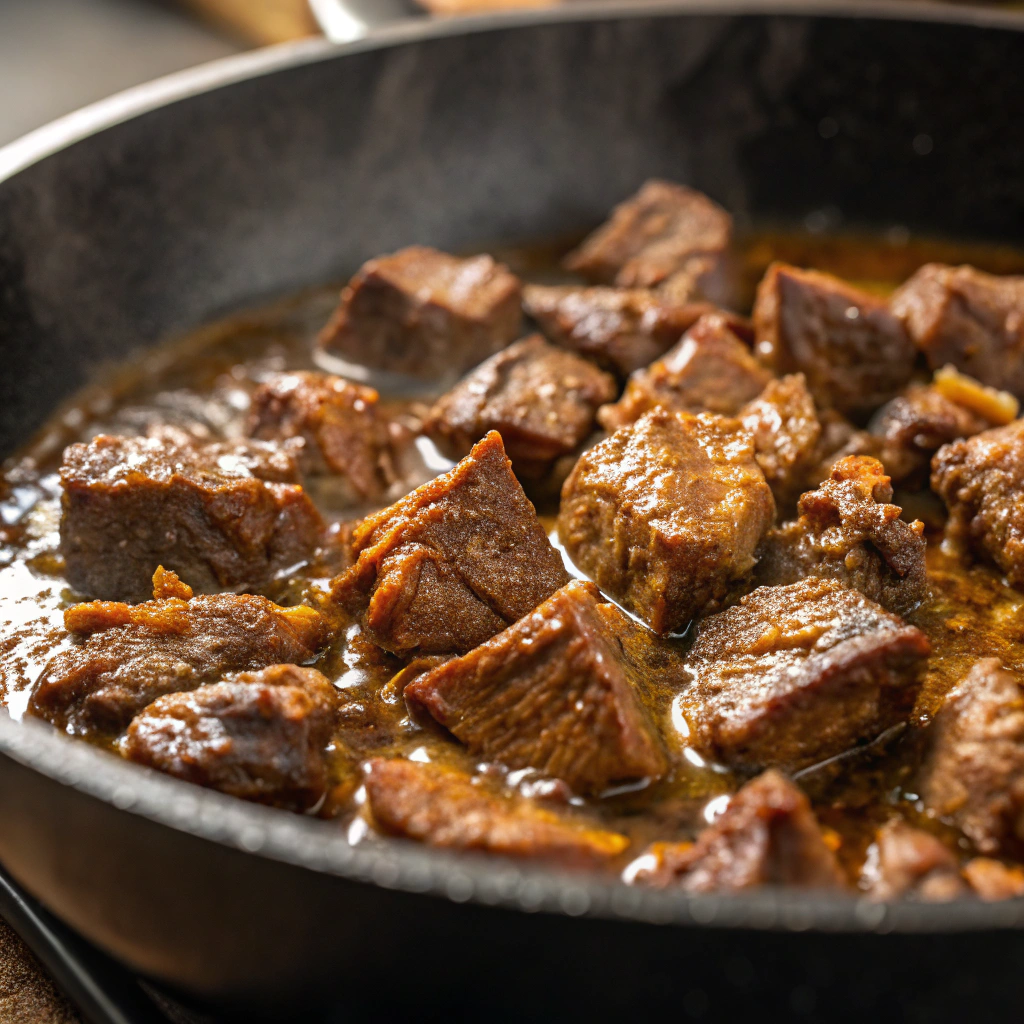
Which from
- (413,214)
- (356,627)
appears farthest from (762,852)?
(413,214)

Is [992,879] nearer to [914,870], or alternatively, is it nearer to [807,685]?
[914,870]

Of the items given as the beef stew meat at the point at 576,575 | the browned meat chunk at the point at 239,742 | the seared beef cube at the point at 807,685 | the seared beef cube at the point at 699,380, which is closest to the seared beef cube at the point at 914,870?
the beef stew meat at the point at 576,575

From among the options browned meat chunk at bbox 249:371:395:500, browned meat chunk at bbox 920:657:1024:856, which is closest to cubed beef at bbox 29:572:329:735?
browned meat chunk at bbox 249:371:395:500

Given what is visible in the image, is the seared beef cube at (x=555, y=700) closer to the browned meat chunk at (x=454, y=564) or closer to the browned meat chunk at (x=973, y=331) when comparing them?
the browned meat chunk at (x=454, y=564)

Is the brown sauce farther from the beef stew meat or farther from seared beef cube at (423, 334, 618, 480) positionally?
seared beef cube at (423, 334, 618, 480)

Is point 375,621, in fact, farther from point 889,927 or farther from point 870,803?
point 889,927

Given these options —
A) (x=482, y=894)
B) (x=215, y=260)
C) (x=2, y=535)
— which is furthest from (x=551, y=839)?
(x=215, y=260)
